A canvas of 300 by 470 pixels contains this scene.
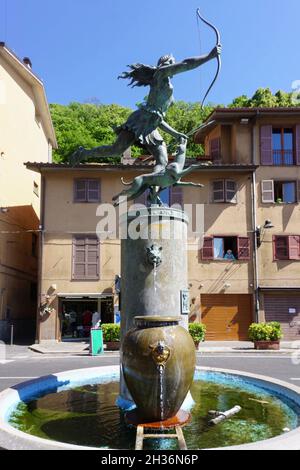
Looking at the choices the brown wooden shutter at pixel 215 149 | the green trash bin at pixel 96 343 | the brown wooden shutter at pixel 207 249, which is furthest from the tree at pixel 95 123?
the green trash bin at pixel 96 343

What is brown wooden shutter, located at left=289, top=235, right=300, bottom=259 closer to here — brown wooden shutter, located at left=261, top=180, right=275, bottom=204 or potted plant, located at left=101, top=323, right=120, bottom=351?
brown wooden shutter, located at left=261, top=180, right=275, bottom=204

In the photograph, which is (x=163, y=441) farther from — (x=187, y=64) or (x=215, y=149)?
(x=215, y=149)

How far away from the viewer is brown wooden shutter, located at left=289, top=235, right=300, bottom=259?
24.0 m

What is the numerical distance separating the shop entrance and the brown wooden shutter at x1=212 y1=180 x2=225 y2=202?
7.98 meters

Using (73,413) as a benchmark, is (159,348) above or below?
above

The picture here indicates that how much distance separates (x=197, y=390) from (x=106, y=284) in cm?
1629

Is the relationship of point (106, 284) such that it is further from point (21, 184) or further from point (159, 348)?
point (159, 348)

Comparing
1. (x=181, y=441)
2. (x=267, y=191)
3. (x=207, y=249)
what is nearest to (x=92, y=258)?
(x=207, y=249)

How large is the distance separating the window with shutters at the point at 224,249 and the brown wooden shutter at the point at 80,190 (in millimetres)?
7003

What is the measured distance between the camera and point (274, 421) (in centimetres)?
581

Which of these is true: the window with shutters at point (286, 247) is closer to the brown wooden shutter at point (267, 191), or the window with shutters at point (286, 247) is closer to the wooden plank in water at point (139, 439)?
the brown wooden shutter at point (267, 191)

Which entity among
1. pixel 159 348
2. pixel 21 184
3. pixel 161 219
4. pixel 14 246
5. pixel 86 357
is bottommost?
pixel 86 357

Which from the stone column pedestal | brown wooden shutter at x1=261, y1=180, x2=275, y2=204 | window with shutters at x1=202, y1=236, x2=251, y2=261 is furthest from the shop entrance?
the stone column pedestal

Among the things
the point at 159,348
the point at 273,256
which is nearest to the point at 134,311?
the point at 159,348
